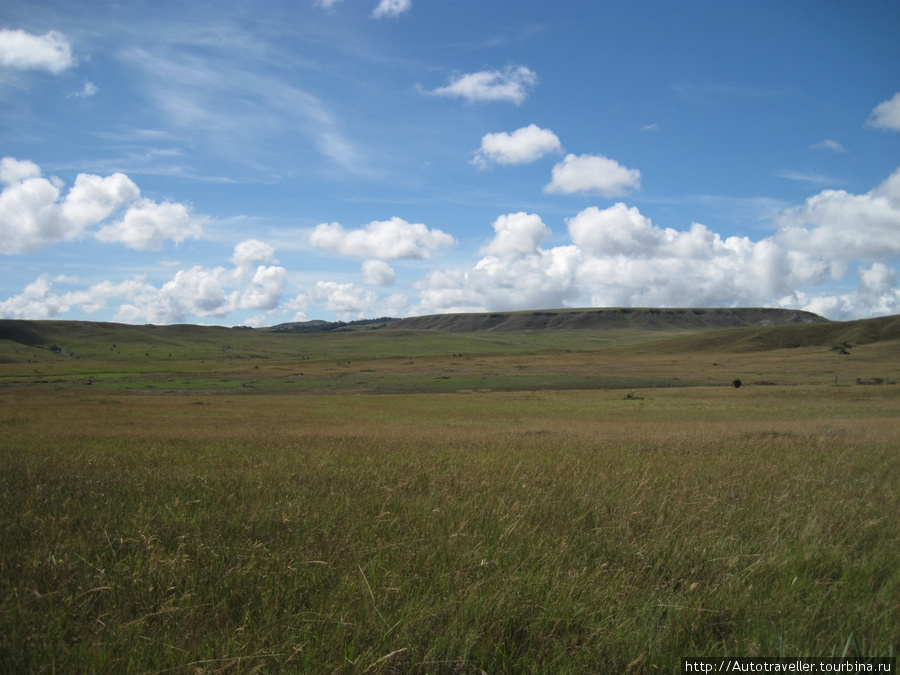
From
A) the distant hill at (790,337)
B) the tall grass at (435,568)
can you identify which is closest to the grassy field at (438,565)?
the tall grass at (435,568)

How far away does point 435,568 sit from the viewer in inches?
169

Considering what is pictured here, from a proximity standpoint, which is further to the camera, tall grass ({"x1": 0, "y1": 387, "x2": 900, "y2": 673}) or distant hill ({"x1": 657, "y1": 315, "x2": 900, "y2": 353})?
→ distant hill ({"x1": 657, "y1": 315, "x2": 900, "y2": 353})

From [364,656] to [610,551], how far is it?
247 centimetres

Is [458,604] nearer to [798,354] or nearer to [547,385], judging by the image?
[547,385]

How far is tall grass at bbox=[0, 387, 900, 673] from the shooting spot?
128 inches

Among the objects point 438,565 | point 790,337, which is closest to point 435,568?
point 438,565

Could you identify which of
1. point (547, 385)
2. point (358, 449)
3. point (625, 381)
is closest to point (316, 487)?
point (358, 449)

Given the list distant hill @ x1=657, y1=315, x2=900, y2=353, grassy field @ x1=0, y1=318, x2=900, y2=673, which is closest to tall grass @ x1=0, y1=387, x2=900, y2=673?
grassy field @ x1=0, y1=318, x2=900, y2=673

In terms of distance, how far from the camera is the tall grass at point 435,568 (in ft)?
10.7

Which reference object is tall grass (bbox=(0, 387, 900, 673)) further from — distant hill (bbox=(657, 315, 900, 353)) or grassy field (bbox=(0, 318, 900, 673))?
distant hill (bbox=(657, 315, 900, 353))

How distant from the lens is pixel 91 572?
12.8 feet

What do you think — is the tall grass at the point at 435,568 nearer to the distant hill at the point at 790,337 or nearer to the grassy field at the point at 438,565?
the grassy field at the point at 438,565

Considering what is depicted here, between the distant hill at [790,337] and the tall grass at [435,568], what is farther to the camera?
the distant hill at [790,337]

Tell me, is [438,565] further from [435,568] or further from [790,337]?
[790,337]
